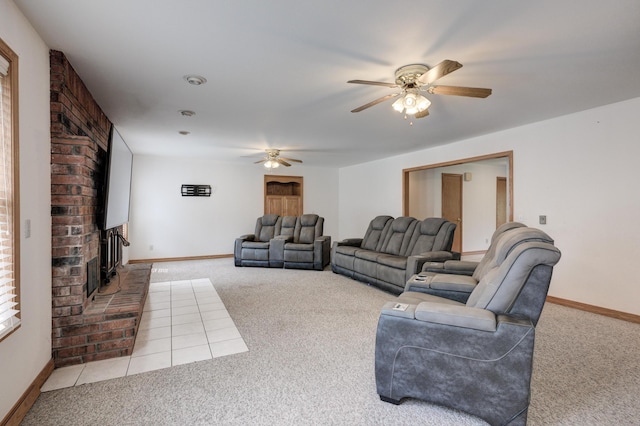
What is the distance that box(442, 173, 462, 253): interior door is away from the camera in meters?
7.07

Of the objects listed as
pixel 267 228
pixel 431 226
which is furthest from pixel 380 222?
pixel 267 228

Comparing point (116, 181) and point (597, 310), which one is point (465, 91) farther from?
point (116, 181)

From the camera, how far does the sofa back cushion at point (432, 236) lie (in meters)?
4.27

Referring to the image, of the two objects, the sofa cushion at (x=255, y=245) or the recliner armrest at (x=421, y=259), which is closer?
the recliner armrest at (x=421, y=259)

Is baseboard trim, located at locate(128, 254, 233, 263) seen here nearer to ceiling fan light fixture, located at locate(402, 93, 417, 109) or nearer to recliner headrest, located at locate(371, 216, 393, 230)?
recliner headrest, located at locate(371, 216, 393, 230)

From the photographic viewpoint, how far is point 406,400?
1.88 metres

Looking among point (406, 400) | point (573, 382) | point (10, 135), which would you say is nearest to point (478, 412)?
point (406, 400)

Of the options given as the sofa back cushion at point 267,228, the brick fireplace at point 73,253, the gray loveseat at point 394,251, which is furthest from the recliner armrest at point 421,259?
the sofa back cushion at point 267,228

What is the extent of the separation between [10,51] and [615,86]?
4.53 metres

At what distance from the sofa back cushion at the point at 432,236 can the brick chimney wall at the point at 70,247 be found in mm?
3596

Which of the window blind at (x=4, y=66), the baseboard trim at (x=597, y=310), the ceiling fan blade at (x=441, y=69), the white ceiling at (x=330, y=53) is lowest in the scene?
the baseboard trim at (x=597, y=310)

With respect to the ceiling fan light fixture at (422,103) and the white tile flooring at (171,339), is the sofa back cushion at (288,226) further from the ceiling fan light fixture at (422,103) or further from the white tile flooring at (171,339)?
the ceiling fan light fixture at (422,103)

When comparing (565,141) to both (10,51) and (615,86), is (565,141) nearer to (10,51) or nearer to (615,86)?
(615,86)

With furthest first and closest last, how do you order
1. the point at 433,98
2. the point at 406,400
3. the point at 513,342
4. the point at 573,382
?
the point at 433,98 < the point at 573,382 < the point at 406,400 < the point at 513,342
